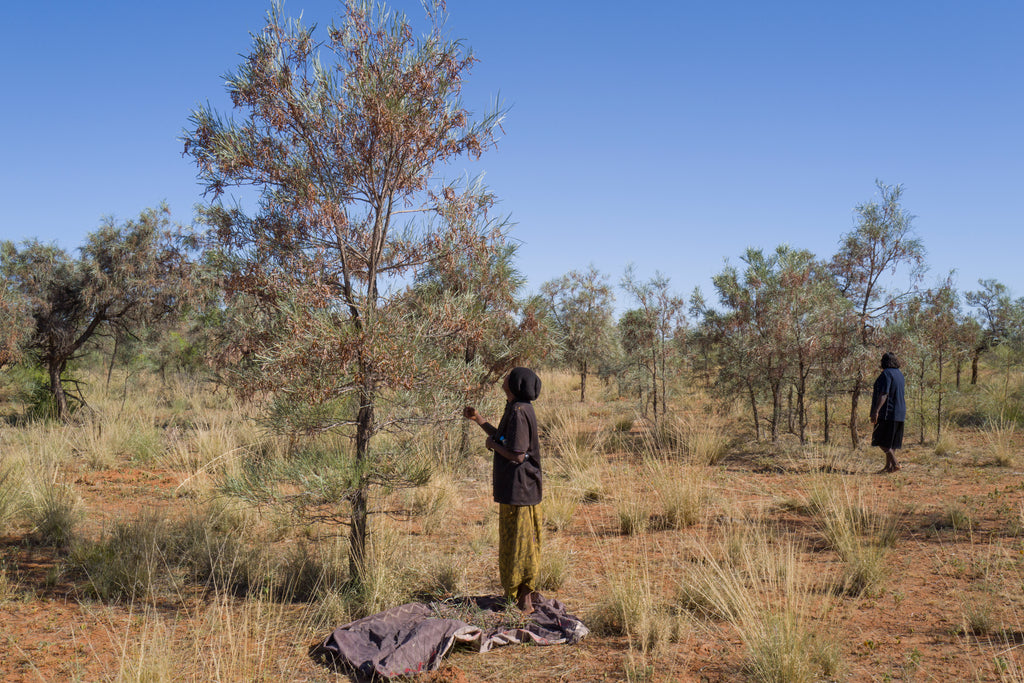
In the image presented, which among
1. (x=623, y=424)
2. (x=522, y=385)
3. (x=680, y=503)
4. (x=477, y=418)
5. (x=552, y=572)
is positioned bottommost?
(x=552, y=572)

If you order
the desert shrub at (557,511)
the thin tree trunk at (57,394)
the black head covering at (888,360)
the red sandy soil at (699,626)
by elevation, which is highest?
the black head covering at (888,360)

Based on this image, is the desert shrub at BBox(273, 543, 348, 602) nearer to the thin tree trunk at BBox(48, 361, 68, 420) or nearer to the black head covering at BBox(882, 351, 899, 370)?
Answer: the black head covering at BBox(882, 351, 899, 370)

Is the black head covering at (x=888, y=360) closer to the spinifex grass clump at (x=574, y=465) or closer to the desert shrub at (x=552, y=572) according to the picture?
the spinifex grass clump at (x=574, y=465)

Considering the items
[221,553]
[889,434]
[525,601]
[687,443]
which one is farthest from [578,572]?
[889,434]

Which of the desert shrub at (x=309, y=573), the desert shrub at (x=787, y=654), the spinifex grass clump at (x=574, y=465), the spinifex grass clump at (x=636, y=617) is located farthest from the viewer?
the spinifex grass clump at (x=574, y=465)

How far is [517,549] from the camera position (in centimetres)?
482

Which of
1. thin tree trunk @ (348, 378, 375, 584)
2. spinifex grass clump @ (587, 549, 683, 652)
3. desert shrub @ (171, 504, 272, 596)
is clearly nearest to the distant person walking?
spinifex grass clump @ (587, 549, 683, 652)

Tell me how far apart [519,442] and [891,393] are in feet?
23.7

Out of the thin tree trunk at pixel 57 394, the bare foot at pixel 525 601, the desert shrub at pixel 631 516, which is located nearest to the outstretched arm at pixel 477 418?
the bare foot at pixel 525 601

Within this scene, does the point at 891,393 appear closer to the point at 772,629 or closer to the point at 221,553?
the point at 772,629

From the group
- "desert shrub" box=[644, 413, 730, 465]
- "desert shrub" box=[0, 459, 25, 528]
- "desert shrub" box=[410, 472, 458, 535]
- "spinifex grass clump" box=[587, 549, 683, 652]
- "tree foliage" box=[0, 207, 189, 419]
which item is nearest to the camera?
"spinifex grass clump" box=[587, 549, 683, 652]

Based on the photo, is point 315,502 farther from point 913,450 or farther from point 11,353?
point 913,450

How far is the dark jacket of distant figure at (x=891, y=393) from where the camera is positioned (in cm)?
941

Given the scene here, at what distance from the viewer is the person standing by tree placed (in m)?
4.72
